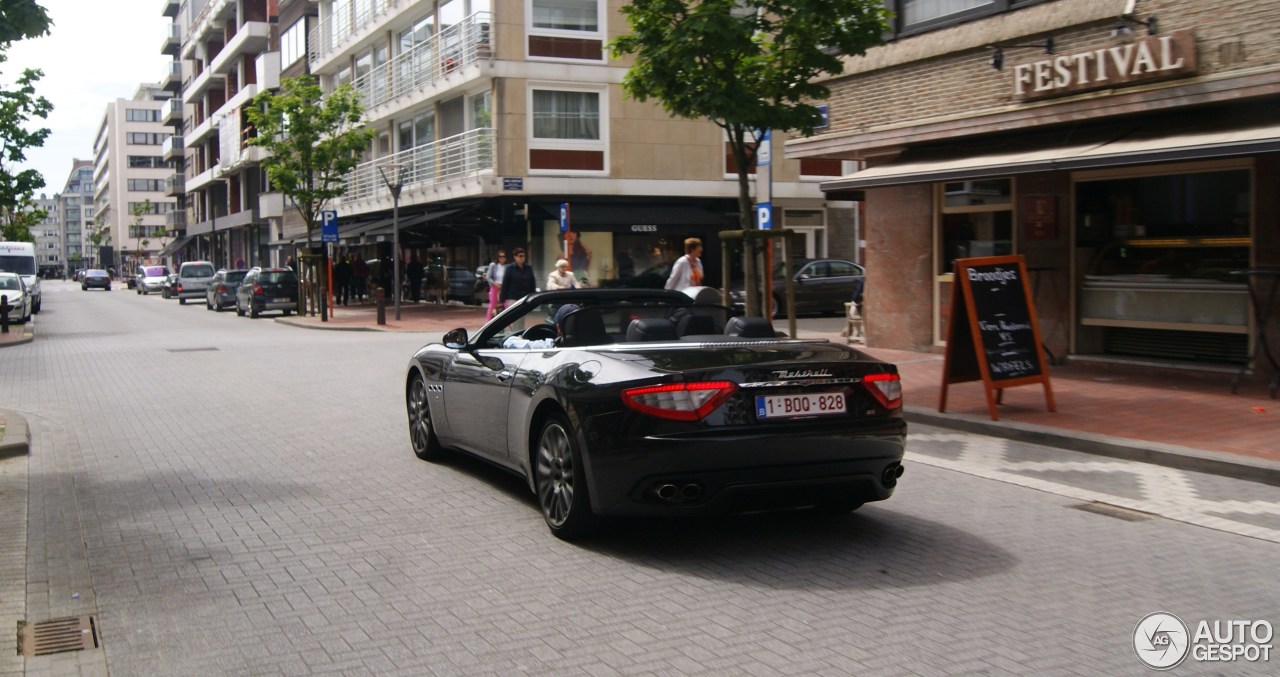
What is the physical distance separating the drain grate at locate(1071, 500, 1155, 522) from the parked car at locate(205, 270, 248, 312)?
37.8m

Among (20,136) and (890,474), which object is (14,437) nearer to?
(890,474)

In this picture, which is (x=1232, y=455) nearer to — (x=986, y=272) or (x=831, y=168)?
(x=986, y=272)

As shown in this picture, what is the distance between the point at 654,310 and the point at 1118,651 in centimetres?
363

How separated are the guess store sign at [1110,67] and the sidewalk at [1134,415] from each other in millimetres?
3179

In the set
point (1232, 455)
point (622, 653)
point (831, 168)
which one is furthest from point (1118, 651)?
point (831, 168)

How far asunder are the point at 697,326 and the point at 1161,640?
3.27 m

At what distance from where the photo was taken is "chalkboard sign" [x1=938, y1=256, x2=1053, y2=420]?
10.0m

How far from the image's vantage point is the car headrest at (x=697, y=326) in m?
7.00

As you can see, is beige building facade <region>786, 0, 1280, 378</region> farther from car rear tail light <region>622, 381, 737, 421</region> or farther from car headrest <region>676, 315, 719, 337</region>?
car rear tail light <region>622, 381, 737, 421</region>

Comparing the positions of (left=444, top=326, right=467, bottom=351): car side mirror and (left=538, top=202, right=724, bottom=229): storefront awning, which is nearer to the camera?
(left=444, top=326, right=467, bottom=351): car side mirror

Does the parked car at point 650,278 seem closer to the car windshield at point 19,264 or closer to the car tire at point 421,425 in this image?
the car tire at point 421,425

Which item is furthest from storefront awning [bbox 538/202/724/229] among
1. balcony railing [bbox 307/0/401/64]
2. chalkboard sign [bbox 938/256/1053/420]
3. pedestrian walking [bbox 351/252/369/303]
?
chalkboard sign [bbox 938/256/1053/420]

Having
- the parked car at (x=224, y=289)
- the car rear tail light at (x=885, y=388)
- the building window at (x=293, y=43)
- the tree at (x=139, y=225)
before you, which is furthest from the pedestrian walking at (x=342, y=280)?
the tree at (x=139, y=225)

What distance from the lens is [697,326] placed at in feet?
23.0
